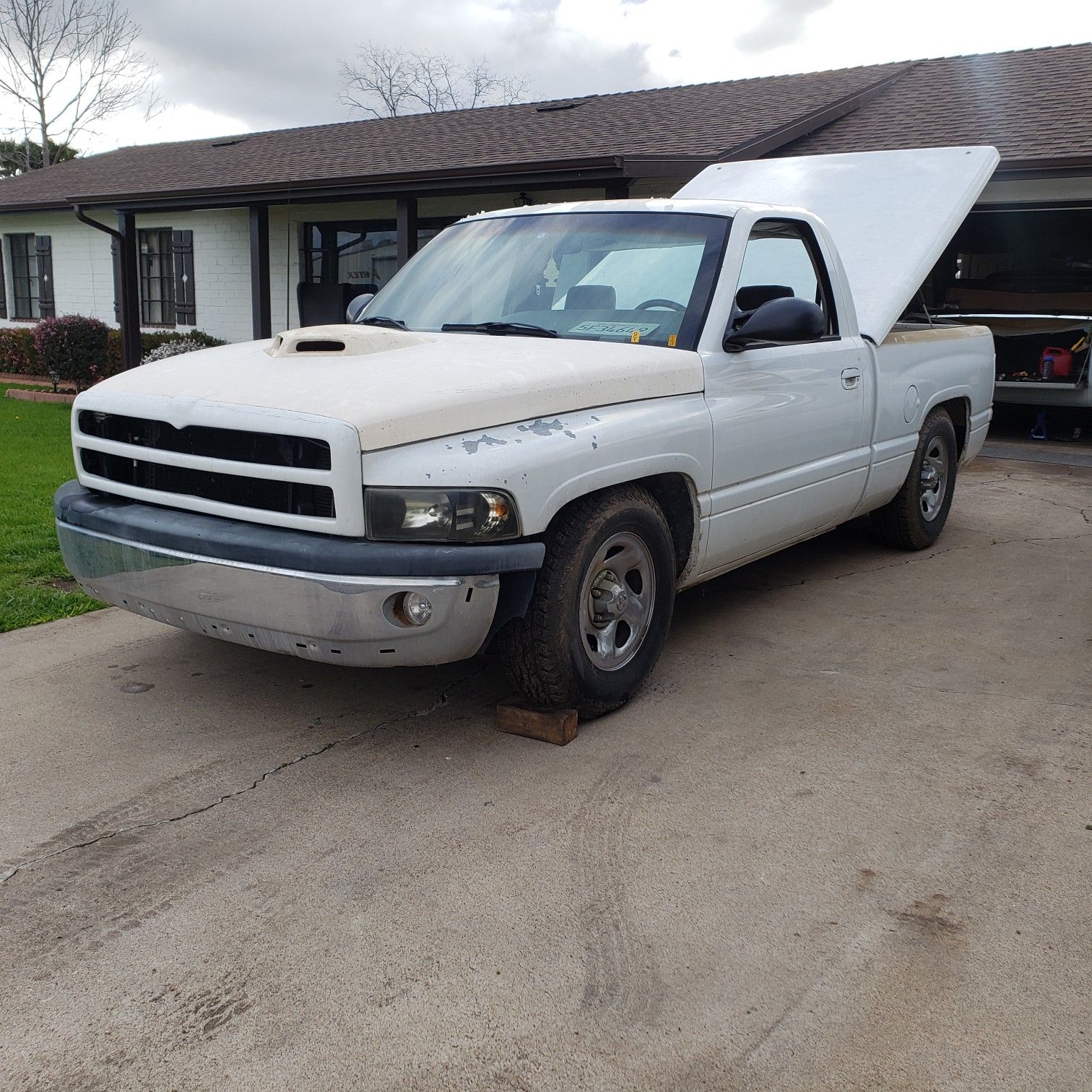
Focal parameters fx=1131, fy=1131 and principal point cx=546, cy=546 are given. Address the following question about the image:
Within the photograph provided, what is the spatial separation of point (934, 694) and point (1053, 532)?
3569 millimetres

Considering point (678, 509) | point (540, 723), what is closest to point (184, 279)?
point (678, 509)

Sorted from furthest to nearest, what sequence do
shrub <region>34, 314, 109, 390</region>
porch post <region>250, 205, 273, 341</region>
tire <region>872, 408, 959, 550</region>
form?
shrub <region>34, 314, 109, 390</region>, porch post <region>250, 205, 273, 341</region>, tire <region>872, 408, 959, 550</region>

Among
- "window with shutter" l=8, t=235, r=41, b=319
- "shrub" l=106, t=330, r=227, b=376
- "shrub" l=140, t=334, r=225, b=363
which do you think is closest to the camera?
"shrub" l=140, t=334, r=225, b=363

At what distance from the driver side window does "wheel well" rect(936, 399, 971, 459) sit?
6.10ft

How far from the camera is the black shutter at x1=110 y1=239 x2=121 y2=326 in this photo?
19.1m

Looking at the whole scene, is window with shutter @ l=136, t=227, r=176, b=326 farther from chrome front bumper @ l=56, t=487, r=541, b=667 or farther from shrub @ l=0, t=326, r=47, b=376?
chrome front bumper @ l=56, t=487, r=541, b=667

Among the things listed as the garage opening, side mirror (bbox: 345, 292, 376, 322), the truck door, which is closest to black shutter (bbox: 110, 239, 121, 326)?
the garage opening

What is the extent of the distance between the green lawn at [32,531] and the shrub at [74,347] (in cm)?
559

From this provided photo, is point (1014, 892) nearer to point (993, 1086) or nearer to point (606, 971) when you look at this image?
point (993, 1086)

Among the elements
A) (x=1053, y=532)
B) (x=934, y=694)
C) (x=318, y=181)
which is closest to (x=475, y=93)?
(x=318, y=181)

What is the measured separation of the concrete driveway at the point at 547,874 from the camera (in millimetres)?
2412

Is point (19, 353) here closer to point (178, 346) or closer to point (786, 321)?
point (178, 346)

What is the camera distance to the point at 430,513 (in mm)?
3471

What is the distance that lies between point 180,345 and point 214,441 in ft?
46.5
